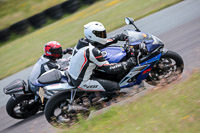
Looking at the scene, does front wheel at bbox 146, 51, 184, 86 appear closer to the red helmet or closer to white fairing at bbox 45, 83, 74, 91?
white fairing at bbox 45, 83, 74, 91

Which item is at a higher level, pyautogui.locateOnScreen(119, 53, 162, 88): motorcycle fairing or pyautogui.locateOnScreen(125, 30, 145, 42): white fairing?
pyautogui.locateOnScreen(125, 30, 145, 42): white fairing

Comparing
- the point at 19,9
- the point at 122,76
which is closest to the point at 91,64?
the point at 122,76

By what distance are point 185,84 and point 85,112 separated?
1.97 m

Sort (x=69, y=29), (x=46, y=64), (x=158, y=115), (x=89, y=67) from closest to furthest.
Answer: (x=158, y=115) < (x=89, y=67) < (x=46, y=64) < (x=69, y=29)

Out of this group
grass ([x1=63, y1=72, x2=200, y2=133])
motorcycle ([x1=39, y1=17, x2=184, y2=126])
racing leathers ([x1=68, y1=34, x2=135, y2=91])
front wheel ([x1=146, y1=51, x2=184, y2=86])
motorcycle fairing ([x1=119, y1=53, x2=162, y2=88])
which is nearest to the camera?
grass ([x1=63, y1=72, x2=200, y2=133])

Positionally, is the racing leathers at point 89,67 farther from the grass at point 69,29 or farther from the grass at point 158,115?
the grass at point 69,29

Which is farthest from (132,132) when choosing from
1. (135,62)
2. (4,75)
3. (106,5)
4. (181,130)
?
(106,5)

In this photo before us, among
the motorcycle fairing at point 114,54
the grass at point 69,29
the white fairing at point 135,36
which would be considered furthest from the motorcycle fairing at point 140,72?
the grass at point 69,29

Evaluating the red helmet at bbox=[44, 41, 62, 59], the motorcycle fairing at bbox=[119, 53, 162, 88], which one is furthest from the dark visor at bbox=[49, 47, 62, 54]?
the motorcycle fairing at bbox=[119, 53, 162, 88]

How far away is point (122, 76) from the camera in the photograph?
521cm

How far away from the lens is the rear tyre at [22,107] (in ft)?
19.2

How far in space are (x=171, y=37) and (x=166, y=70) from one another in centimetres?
313

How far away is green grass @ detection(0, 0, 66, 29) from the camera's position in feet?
53.6

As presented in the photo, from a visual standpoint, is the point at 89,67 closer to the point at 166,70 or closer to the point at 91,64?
the point at 91,64
